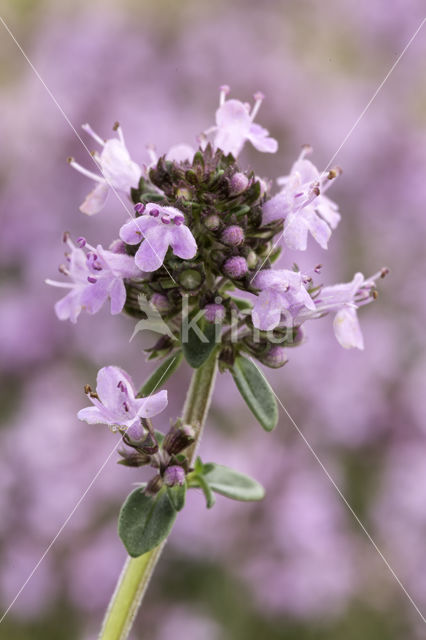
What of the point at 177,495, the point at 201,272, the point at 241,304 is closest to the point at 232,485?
the point at 177,495

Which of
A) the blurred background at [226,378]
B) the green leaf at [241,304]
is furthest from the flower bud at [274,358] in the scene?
the blurred background at [226,378]

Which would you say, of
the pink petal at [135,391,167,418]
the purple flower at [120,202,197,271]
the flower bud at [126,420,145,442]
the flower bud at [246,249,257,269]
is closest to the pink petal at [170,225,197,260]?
the purple flower at [120,202,197,271]

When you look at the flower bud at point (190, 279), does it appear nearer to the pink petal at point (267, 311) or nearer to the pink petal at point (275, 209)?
the pink petal at point (267, 311)

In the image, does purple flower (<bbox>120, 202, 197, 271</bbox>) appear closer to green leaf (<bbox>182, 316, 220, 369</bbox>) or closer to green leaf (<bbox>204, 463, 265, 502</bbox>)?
green leaf (<bbox>182, 316, 220, 369</bbox>)

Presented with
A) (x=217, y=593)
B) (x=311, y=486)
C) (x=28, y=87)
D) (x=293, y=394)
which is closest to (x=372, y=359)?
(x=293, y=394)

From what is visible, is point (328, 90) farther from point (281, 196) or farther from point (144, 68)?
point (281, 196)
